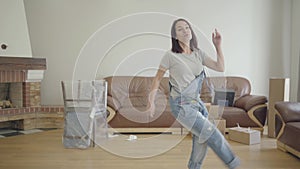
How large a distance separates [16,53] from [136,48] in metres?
1.99

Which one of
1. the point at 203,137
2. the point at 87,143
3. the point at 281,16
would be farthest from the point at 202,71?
the point at 281,16

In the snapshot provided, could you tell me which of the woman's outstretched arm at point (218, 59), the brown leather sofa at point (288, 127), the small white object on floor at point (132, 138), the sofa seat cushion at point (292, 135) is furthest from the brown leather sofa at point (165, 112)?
the woman's outstretched arm at point (218, 59)

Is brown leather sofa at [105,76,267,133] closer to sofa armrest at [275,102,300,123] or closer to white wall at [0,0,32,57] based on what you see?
sofa armrest at [275,102,300,123]

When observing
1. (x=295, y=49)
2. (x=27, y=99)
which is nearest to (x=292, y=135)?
(x=295, y=49)

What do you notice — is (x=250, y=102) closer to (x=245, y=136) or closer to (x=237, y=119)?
(x=237, y=119)

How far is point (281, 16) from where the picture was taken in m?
5.84

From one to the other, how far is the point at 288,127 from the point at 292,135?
0.12m

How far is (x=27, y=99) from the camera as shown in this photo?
5289 millimetres

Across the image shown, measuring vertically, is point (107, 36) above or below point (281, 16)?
below

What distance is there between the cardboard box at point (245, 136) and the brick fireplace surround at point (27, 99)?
110 inches

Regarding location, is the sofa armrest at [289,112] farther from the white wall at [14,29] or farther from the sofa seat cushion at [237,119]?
the white wall at [14,29]

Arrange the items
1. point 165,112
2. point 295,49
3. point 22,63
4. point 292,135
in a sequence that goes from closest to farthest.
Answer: point 292,135, point 165,112, point 22,63, point 295,49

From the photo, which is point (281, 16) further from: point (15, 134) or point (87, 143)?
point (15, 134)

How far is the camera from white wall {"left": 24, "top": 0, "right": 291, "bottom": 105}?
18.7 feet
